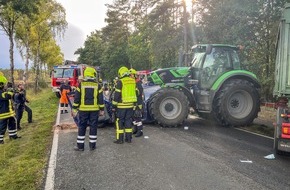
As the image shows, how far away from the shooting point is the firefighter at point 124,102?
27.6ft

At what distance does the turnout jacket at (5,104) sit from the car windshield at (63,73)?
16959mm

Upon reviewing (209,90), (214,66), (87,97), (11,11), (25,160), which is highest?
(11,11)

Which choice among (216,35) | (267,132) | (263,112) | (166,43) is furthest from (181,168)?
(166,43)

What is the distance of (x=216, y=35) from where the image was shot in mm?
18359

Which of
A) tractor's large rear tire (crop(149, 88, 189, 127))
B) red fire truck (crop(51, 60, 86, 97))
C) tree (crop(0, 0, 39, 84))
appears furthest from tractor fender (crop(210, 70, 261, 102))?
red fire truck (crop(51, 60, 86, 97))

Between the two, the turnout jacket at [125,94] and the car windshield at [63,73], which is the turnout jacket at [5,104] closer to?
the turnout jacket at [125,94]

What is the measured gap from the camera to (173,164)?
6.29m

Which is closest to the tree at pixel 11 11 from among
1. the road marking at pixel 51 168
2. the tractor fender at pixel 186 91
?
the tractor fender at pixel 186 91

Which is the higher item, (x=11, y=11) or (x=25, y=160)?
(x=11, y=11)

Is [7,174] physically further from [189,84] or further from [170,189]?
[189,84]

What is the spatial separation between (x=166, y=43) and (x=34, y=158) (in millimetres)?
23982

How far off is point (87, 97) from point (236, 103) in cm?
548

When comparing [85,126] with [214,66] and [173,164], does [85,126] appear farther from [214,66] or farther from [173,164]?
[214,66]

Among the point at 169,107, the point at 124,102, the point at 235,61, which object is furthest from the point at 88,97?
the point at 235,61
